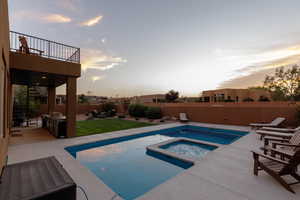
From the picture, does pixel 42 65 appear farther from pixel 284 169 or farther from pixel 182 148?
pixel 284 169

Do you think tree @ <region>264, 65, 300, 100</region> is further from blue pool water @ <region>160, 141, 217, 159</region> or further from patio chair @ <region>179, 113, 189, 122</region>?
blue pool water @ <region>160, 141, 217, 159</region>

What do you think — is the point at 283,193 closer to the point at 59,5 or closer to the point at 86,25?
the point at 59,5

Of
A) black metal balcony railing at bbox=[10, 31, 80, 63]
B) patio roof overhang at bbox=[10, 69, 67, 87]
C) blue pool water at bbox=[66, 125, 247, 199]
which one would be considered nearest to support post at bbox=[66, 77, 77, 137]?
patio roof overhang at bbox=[10, 69, 67, 87]

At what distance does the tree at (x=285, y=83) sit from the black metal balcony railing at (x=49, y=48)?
15.4m

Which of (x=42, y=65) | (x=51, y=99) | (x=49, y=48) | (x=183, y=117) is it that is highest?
(x=49, y=48)

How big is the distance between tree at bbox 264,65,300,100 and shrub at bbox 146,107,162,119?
10.2 m

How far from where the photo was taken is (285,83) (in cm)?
1159

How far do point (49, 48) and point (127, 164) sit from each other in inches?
259

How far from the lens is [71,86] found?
6984 mm

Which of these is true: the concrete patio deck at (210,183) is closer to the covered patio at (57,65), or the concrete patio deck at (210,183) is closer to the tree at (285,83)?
the covered patio at (57,65)

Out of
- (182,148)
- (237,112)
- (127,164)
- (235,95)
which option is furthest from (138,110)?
(235,95)

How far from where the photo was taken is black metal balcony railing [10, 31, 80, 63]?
6.37 meters

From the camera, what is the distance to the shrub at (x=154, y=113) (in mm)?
14641

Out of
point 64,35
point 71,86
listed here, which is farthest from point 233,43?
point 64,35
